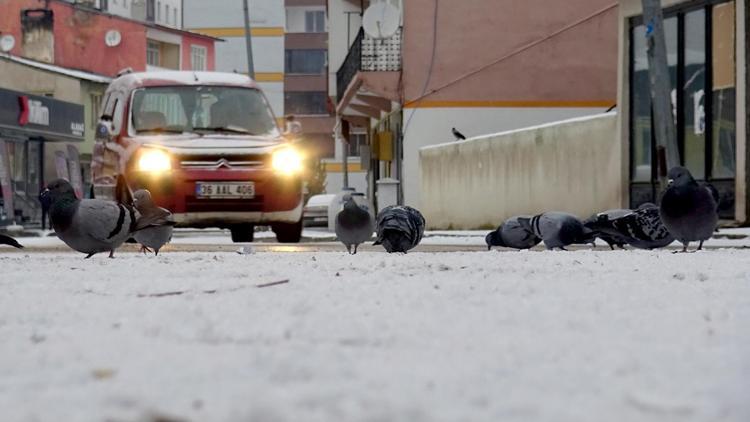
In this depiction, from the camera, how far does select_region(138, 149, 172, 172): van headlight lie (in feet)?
48.9

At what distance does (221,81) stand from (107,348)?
1264cm

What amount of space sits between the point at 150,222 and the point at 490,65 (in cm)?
2201

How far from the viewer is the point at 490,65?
102ft

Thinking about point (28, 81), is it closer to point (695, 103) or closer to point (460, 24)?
point (460, 24)

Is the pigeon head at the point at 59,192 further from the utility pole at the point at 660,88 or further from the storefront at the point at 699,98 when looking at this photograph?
the storefront at the point at 699,98

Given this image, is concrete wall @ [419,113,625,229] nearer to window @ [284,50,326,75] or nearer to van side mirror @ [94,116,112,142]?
van side mirror @ [94,116,112,142]

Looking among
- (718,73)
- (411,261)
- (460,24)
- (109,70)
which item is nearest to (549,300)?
(411,261)

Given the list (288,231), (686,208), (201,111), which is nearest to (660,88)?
(288,231)

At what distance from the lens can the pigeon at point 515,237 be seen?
11164 millimetres

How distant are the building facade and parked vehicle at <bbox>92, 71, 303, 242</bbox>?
15.3m

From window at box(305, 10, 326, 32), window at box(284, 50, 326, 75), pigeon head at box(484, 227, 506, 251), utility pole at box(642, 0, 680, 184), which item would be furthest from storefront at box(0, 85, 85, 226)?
window at box(305, 10, 326, 32)

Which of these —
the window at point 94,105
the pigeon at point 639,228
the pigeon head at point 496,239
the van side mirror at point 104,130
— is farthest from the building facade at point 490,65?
the window at point 94,105

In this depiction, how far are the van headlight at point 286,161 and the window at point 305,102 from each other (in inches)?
2537

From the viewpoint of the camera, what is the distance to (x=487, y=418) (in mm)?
2553
